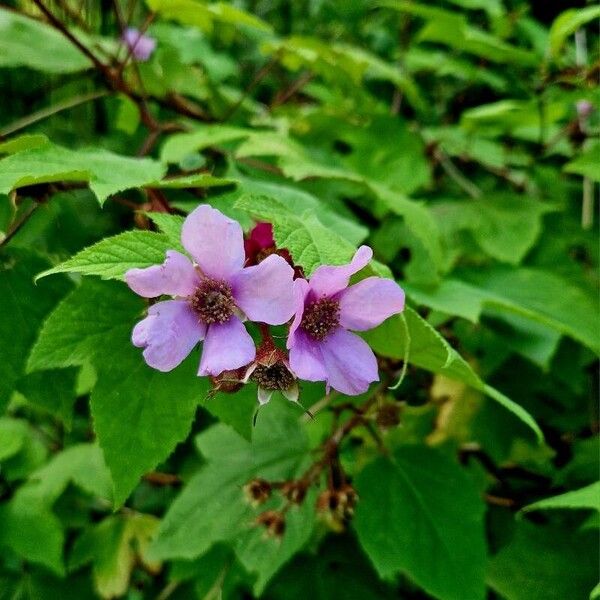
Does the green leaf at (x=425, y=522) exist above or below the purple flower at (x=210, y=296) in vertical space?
below

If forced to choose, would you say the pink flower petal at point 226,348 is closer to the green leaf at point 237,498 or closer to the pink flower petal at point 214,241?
the pink flower petal at point 214,241

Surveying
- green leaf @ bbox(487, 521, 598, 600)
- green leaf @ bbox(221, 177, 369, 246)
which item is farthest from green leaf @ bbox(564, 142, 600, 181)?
green leaf @ bbox(487, 521, 598, 600)

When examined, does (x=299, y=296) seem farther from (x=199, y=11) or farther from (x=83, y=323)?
(x=199, y=11)

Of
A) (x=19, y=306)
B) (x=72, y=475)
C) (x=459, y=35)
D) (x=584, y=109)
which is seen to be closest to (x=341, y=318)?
(x=19, y=306)

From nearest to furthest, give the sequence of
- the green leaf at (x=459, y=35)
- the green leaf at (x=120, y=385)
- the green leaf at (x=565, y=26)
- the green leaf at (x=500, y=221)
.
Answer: the green leaf at (x=120, y=385)
the green leaf at (x=565, y=26)
the green leaf at (x=500, y=221)
the green leaf at (x=459, y=35)

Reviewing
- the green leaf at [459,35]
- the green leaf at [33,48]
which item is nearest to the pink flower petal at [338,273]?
the green leaf at [33,48]

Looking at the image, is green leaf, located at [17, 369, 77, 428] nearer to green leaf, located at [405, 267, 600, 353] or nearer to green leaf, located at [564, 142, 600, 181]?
green leaf, located at [405, 267, 600, 353]

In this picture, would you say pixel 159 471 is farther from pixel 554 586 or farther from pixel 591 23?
pixel 591 23
